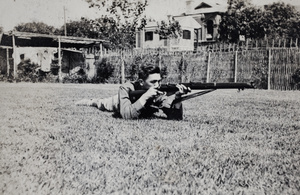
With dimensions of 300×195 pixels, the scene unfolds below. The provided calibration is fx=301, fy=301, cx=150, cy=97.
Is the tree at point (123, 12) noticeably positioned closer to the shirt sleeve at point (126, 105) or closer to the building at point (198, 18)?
the building at point (198, 18)

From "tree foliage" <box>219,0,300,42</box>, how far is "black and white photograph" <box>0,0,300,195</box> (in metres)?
0.02

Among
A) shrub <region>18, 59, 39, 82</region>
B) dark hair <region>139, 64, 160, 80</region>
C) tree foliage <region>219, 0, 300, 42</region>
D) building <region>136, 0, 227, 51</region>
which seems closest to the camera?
dark hair <region>139, 64, 160, 80</region>

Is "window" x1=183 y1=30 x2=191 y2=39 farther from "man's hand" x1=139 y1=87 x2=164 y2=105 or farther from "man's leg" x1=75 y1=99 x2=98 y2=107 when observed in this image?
"man's hand" x1=139 y1=87 x2=164 y2=105

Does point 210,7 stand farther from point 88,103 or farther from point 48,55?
point 48,55

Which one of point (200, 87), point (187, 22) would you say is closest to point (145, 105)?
point (200, 87)

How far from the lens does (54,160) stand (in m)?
1.72

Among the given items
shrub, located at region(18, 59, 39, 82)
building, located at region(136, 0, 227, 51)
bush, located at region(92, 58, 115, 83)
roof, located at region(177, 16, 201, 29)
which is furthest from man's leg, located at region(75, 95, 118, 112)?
bush, located at region(92, 58, 115, 83)

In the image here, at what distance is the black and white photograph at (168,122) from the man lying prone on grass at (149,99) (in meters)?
0.01

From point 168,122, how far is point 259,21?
2700mm

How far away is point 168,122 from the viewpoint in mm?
2770

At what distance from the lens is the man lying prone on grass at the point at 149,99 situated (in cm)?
264

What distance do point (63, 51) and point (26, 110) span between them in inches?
271

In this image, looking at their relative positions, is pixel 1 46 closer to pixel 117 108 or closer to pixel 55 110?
pixel 55 110

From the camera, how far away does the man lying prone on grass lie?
2638 mm
